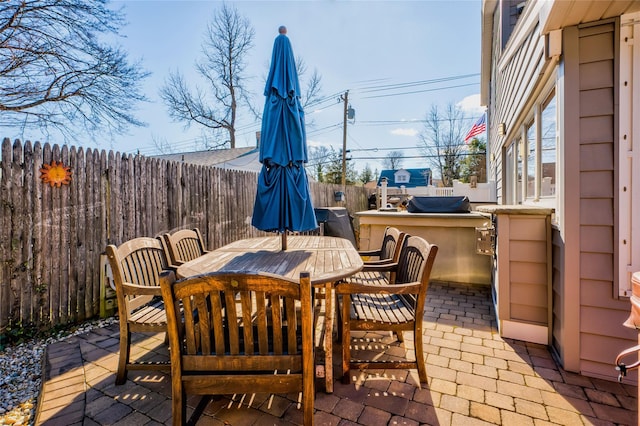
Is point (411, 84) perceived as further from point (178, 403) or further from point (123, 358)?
point (178, 403)

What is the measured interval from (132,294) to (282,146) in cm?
154

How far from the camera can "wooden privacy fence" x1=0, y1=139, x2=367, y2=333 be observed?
251 cm

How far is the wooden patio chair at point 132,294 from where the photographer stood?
1817 millimetres

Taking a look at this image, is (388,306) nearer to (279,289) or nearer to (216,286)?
(279,289)

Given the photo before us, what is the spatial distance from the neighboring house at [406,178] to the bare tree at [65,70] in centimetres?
2271

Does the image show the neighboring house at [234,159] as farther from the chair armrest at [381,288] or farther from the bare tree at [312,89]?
the chair armrest at [381,288]

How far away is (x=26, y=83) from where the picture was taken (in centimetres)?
588

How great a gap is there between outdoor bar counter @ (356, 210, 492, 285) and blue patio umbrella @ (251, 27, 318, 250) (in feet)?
7.82

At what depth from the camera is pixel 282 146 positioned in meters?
2.47

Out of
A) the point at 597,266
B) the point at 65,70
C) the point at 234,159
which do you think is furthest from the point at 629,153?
the point at 234,159

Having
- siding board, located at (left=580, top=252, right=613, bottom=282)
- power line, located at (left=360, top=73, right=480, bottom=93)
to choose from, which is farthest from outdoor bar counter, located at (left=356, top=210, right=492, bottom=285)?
power line, located at (left=360, top=73, right=480, bottom=93)

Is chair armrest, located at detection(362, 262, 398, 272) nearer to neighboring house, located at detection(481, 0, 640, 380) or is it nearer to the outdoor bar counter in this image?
neighboring house, located at detection(481, 0, 640, 380)

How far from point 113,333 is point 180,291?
2.14 metres

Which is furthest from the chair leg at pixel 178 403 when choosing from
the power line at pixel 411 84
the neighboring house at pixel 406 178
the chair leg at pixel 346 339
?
the neighboring house at pixel 406 178
